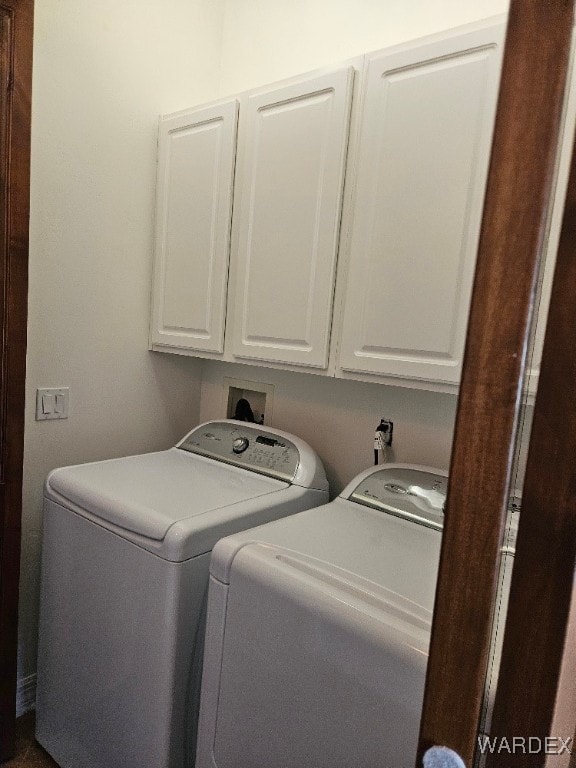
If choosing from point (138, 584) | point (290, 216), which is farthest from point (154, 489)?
point (290, 216)

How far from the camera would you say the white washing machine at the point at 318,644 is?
0.88 metres

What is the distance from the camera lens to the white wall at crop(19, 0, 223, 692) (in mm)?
1688

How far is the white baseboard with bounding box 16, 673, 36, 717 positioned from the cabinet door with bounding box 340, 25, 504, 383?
5.36 feet

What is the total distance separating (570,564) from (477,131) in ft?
3.75

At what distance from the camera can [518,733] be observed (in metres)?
0.38

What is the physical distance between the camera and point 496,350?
363 millimetres

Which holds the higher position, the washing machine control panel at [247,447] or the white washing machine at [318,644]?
the washing machine control panel at [247,447]

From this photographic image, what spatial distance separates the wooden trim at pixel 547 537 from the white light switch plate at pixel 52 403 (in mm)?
1728

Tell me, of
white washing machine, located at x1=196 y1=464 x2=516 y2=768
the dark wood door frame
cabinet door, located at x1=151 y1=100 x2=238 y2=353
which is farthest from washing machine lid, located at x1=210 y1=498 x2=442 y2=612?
the dark wood door frame

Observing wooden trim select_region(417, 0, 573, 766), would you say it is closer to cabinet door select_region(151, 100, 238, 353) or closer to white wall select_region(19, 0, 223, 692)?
cabinet door select_region(151, 100, 238, 353)

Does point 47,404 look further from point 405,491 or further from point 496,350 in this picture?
point 496,350

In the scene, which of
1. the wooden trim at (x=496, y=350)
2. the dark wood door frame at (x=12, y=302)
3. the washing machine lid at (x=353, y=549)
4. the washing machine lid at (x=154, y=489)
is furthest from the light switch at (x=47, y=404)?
→ the wooden trim at (x=496, y=350)

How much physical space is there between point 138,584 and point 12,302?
0.95 m

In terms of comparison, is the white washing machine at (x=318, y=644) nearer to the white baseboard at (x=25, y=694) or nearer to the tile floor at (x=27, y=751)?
the tile floor at (x=27, y=751)
